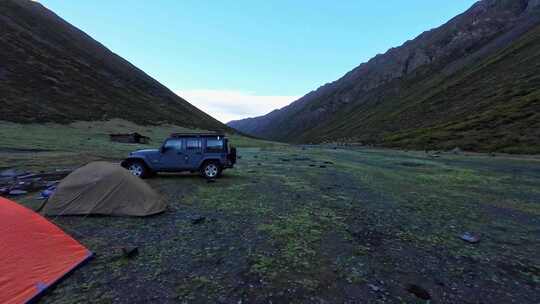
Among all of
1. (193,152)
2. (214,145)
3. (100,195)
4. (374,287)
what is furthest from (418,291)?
(193,152)

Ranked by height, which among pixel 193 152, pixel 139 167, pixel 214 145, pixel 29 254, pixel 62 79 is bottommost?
pixel 29 254

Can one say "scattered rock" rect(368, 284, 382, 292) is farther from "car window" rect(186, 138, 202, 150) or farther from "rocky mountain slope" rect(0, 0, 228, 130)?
"rocky mountain slope" rect(0, 0, 228, 130)

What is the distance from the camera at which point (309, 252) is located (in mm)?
8359

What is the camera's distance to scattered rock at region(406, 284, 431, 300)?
20.8 feet

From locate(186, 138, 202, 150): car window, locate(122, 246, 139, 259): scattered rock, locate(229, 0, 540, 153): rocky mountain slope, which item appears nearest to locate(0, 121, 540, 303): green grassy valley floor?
locate(122, 246, 139, 259): scattered rock

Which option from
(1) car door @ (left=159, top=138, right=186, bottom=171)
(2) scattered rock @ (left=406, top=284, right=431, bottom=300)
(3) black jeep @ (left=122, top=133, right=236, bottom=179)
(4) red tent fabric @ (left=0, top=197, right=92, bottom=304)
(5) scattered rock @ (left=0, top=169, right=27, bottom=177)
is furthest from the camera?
(1) car door @ (left=159, top=138, right=186, bottom=171)

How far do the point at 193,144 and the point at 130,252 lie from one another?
12.0 m

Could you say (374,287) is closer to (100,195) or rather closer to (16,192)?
(100,195)

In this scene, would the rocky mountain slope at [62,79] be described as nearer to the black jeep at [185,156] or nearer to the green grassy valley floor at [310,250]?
the black jeep at [185,156]

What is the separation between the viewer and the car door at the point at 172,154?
19.2 m

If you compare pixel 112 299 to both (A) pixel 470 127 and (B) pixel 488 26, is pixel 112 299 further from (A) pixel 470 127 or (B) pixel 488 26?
(B) pixel 488 26

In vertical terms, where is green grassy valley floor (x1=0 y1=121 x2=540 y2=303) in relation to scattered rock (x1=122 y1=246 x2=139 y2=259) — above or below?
below

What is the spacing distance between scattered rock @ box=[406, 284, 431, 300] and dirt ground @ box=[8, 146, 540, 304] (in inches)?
1.0

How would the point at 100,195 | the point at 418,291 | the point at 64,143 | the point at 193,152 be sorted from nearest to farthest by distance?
1. the point at 418,291
2. the point at 100,195
3. the point at 193,152
4. the point at 64,143
